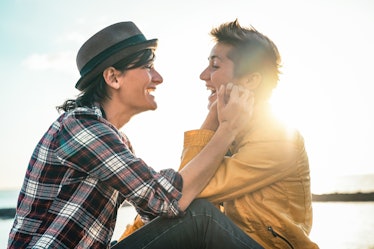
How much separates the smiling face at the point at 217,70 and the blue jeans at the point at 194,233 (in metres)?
1.07

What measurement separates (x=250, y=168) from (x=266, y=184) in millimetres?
167

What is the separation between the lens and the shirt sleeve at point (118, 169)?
2.06 m

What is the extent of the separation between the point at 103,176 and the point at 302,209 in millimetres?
1239

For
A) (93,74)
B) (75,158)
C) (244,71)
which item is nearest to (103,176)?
(75,158)

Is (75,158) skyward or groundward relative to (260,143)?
skyward

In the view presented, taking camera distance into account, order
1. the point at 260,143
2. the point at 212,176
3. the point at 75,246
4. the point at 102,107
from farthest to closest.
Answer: the point at 102,107 → the point at 260,143 → the point at 212,176 → the point at 75,246

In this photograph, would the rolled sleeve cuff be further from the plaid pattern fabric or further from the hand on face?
the plaid pattern fabric

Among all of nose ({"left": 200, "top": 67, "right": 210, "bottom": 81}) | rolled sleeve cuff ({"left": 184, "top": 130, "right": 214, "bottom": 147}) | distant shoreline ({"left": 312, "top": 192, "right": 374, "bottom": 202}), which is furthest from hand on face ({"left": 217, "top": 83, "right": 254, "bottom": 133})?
distant shoreline ({"left": 312, "top": 192, "right": 374, "bottom": 202})

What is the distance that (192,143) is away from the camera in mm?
2576

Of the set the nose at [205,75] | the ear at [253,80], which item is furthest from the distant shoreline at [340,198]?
the ear at [253,80]

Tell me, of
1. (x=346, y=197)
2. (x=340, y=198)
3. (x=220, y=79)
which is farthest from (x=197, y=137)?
(x=340, y=198)

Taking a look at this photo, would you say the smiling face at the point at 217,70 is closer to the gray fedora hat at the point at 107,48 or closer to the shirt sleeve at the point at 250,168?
the gray fedora hat at the point at 107,48

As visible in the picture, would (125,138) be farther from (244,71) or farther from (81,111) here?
(244,71)

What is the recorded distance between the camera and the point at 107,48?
267 centimetres
